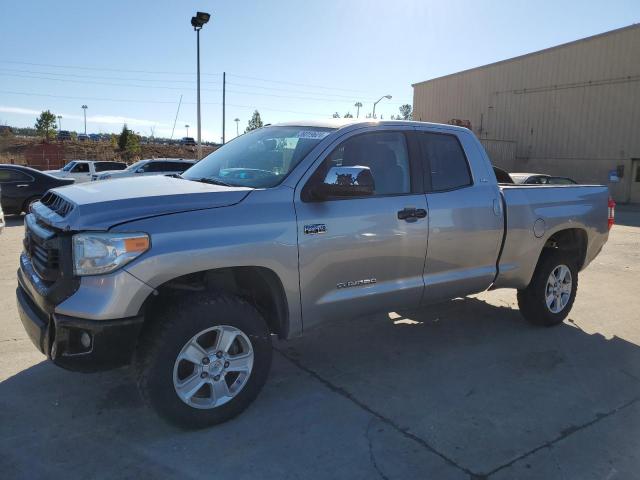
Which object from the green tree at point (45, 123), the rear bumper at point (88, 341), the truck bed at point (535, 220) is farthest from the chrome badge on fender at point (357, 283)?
the green tree at point (45, 123)

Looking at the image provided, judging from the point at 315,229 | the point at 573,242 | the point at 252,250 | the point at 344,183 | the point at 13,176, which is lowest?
the point at 573,242

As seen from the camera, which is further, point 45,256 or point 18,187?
point 18,187

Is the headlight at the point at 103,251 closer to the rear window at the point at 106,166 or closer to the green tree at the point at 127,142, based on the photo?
the rear window at the point at 106,166

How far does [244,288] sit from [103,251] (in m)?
1.06

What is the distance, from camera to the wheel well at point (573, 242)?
5.37m

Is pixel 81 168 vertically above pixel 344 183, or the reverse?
pixel 81 168

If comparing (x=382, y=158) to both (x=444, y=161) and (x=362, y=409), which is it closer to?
(x=444, y=161)

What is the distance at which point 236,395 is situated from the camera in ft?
10.8

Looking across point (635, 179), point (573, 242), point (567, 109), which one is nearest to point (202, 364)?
point (573, 242)

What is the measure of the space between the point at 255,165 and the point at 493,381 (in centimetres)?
247

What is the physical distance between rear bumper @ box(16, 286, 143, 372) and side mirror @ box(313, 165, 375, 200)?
139 cm

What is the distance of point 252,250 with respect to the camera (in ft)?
10.3

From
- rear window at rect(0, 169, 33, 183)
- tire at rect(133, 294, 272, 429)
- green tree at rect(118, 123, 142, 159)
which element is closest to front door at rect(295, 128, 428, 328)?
tire at rect(133, 294, 272, 429)

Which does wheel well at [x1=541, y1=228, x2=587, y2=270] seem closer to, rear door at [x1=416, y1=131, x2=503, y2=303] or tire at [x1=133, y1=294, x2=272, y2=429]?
Answer: rear door at [x1=416, y1=131, x2=503, y2=303]
